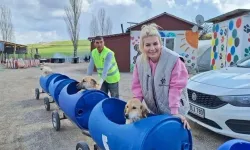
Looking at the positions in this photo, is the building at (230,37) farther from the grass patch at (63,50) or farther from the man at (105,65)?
the grass patch at (63,50)

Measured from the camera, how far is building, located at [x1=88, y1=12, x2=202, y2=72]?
68.5 feet

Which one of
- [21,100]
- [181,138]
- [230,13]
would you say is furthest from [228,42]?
[181,138]

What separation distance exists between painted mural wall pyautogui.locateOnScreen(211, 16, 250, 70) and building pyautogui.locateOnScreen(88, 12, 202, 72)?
20.4 feet

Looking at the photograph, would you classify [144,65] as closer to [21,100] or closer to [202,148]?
[202,148]

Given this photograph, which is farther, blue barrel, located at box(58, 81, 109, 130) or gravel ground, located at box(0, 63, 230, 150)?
gravel ground, located at box(0, 63, 230, 150)

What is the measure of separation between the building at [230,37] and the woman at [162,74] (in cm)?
862

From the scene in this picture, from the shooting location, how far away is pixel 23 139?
5289 mm

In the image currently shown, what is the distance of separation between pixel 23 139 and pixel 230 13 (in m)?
9.98

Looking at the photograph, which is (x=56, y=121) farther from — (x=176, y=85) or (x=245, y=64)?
(x=245, y=64)

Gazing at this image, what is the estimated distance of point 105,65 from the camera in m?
5.40

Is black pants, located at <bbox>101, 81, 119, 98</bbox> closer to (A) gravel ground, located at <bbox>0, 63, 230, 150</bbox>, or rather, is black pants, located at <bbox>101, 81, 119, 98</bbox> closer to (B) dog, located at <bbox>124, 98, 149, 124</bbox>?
(A) gravel ground, located at <bbox>0, 63, 230, 150</bbox>

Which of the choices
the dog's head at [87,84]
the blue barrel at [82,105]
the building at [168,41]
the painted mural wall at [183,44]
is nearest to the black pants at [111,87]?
the dog's head at [87,84]

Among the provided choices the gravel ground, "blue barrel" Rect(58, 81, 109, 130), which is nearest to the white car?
the gravel ground

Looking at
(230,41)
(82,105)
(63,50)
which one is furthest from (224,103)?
(63,50)
